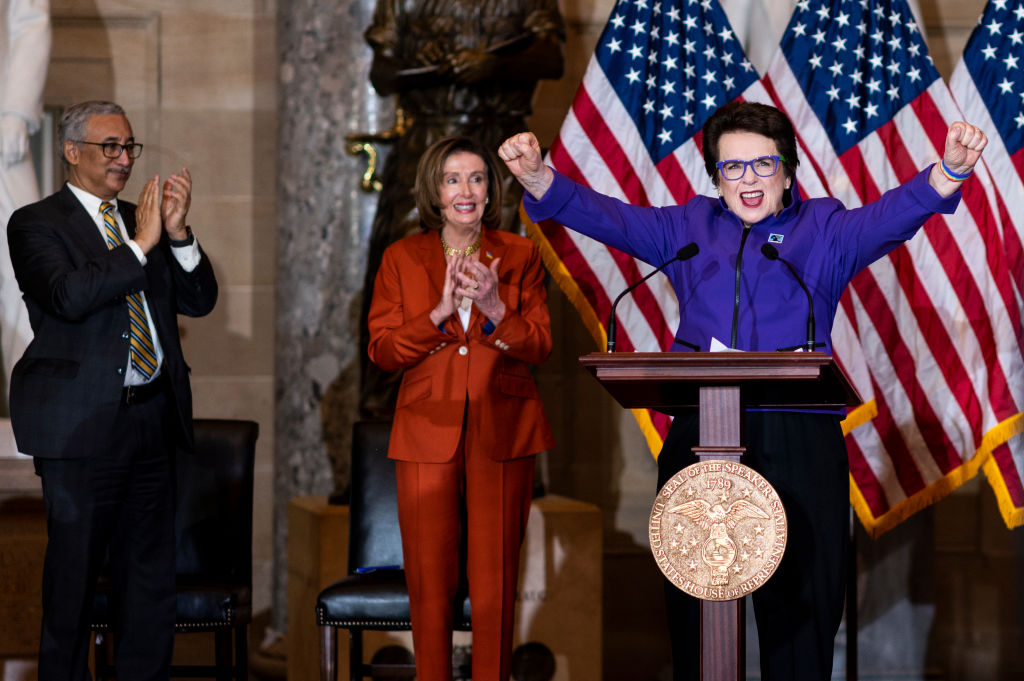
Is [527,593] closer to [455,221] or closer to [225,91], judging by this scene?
[455,221]

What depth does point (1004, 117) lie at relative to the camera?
A: 4.22 meters

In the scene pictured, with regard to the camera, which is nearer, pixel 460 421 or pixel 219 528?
pixel 460 421

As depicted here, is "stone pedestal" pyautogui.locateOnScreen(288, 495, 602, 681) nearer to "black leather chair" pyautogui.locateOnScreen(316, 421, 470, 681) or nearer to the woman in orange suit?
"black leather chair" pyautogui.locateOnScreen(316, 421, 470, 681)

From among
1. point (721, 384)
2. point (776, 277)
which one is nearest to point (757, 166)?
point (776, 277)

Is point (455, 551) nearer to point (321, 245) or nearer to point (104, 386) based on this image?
point (104, 386)

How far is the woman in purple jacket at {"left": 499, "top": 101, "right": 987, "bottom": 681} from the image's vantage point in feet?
8.14

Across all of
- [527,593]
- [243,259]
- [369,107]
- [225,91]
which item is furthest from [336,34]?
[527,593]

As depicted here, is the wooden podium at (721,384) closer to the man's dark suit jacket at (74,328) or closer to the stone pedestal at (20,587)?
the man's dark suit jacket at (74,328)

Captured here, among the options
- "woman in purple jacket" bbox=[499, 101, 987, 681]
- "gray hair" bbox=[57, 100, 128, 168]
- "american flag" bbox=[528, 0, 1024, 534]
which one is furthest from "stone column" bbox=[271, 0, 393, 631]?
"woman in purple jacket" bbox=[499, 101, 987, 681]

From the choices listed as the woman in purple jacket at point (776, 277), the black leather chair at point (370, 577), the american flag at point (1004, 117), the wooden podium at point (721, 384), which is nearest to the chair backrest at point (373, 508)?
Result: the black leather chair at point (370, 577)

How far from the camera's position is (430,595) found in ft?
10.4

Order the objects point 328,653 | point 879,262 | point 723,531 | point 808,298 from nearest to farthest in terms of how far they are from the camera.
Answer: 1. point 723,531
2. point 808,298
3. point 328,653
4. point 879,262

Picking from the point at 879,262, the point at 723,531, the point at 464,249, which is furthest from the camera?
the point at 879,262

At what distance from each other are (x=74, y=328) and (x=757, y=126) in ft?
5.77
